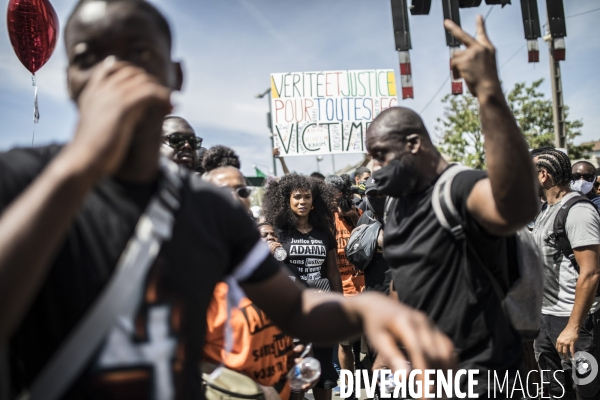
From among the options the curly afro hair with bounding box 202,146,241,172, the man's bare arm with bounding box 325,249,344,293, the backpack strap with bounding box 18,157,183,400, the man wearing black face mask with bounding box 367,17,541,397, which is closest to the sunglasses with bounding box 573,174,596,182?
the man's bare arm with bounding box 325,249,344,293

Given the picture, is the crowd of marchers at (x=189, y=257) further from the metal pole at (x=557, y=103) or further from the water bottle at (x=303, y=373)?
the metal pole at (x=557, y=103)

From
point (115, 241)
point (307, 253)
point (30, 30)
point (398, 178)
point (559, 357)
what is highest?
point (30, 30)

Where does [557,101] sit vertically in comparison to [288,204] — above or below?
above

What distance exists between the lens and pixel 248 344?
2.27m

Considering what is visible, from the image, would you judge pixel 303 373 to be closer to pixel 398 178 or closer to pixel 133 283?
pixel 398 178

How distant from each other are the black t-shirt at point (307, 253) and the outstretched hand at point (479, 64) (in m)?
3.16

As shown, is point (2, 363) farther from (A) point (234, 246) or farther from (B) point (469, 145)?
(B) point (469, 145)

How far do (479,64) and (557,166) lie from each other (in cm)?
268

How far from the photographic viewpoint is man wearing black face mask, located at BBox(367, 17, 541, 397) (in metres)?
1.68

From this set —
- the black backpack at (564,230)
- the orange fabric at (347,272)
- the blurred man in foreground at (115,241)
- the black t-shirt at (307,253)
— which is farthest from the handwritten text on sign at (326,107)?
the blurred man in foreground at (115,241)

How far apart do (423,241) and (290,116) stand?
6846mm

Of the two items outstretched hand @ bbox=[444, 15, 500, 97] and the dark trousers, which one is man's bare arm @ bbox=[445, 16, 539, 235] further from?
the dark trousers

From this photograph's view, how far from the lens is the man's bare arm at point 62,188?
70 cm

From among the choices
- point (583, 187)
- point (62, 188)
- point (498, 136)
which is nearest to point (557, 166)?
point (583, 187)
